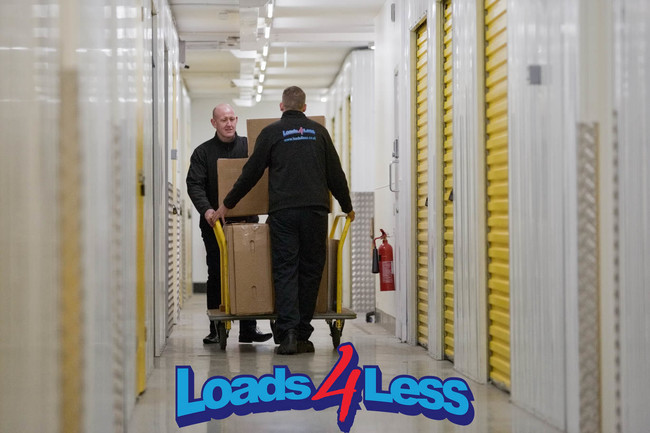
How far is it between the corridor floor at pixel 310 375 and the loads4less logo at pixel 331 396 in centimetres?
4

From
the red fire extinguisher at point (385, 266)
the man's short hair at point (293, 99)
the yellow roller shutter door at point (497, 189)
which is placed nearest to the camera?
the yellow roller shutter door at point (497, 189)

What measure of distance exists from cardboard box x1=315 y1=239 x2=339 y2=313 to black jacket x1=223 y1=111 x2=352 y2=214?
16.0 inches

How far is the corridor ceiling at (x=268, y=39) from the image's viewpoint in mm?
8602

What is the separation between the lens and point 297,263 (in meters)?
5.91

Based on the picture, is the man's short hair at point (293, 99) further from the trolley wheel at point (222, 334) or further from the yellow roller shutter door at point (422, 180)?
the trolley wheel at point (222, 334)

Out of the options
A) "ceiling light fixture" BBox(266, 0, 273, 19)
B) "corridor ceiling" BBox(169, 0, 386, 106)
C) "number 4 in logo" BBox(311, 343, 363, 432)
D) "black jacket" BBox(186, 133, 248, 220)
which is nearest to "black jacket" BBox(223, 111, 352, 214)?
"black jacket" BBox(186, 133, 248, 220)

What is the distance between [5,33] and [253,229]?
4.30 metres

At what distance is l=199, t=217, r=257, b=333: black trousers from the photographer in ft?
21.5

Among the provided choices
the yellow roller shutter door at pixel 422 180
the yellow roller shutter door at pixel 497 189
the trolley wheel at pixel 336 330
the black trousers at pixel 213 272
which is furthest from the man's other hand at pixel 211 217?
the yellow roller shutter door at pixel 497 189

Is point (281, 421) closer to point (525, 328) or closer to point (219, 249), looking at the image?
point (525, 328)

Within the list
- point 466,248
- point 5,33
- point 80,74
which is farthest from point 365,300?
point 5,33

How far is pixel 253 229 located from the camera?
19.8 ft

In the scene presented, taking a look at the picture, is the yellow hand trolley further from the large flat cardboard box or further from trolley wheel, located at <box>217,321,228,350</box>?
the large flat cardboard box

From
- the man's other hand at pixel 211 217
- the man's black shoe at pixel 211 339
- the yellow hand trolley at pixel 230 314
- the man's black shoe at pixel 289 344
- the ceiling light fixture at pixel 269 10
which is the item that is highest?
the ceiling light fixture at pixel 269 10
